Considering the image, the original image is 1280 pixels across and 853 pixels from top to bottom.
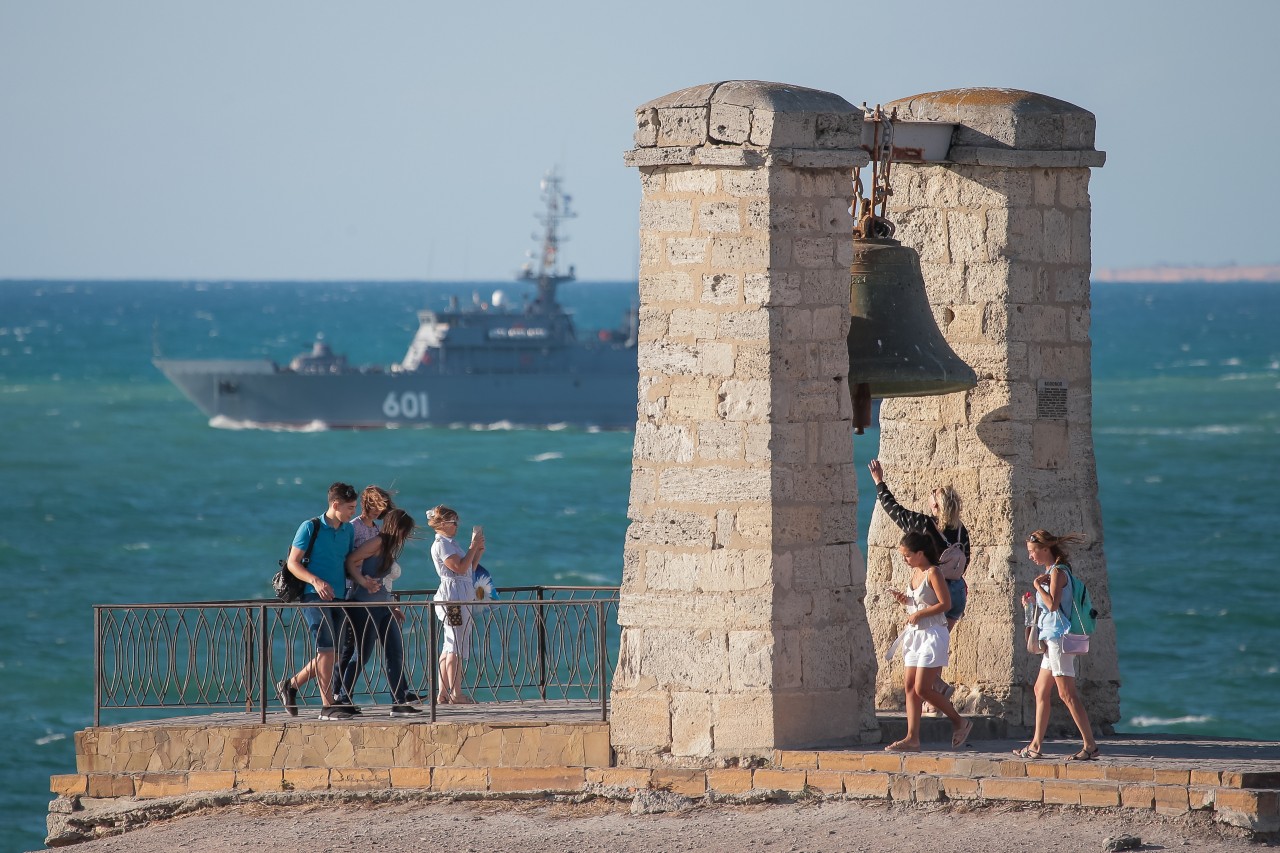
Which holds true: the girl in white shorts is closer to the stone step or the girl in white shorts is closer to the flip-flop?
the flip-flop

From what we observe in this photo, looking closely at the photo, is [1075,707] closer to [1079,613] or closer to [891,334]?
[1079,613]

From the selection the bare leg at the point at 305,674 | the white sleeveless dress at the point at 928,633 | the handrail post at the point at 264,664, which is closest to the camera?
the white sleeveless dress at the point at 928,633

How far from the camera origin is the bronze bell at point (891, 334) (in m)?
10.7

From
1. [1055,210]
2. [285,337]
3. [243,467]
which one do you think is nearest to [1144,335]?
[285,337]

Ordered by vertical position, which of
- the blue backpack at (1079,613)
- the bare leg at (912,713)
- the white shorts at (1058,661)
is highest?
the blue backpack at (1079,613)

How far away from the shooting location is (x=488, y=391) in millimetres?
73375

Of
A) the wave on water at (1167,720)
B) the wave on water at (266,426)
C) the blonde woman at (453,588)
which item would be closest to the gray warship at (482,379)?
the wave on water at (266,426)

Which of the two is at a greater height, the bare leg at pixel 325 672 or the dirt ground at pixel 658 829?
the bare leg at pixel 325 672

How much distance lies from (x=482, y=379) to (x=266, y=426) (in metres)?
9.29

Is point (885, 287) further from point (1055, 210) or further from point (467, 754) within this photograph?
point (467, 754)

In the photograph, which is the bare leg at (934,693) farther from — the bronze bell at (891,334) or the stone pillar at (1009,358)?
the bronze bell at (891,334)

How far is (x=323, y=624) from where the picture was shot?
38.4ft

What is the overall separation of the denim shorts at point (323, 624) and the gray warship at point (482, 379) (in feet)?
198

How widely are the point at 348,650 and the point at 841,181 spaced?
13.0 ft
